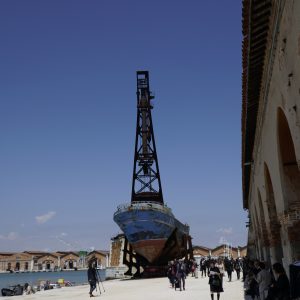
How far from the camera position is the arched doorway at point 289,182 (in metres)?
8.17

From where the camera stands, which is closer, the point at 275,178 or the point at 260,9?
the point at 260,9

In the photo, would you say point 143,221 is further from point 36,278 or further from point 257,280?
point 36,278

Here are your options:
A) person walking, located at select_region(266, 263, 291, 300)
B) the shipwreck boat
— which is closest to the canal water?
the shipwreck boat

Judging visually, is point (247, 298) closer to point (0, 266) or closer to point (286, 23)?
point (286, 23)

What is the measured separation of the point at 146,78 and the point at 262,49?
37437 mm

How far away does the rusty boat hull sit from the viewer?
3319cm

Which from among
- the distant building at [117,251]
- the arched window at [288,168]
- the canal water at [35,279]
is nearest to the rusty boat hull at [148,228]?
the distant building at [117,251]

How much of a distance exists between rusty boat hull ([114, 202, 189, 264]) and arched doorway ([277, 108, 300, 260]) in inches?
975

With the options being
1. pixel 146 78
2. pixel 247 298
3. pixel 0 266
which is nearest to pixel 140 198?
pixel 146 78

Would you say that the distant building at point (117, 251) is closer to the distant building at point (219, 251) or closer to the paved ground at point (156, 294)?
the paved ground at point (156, 294)

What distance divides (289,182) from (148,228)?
25.4 m

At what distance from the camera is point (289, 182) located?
342 inches

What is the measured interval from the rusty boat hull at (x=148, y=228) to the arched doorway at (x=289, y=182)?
24757mm

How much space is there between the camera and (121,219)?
3400 centimetres
